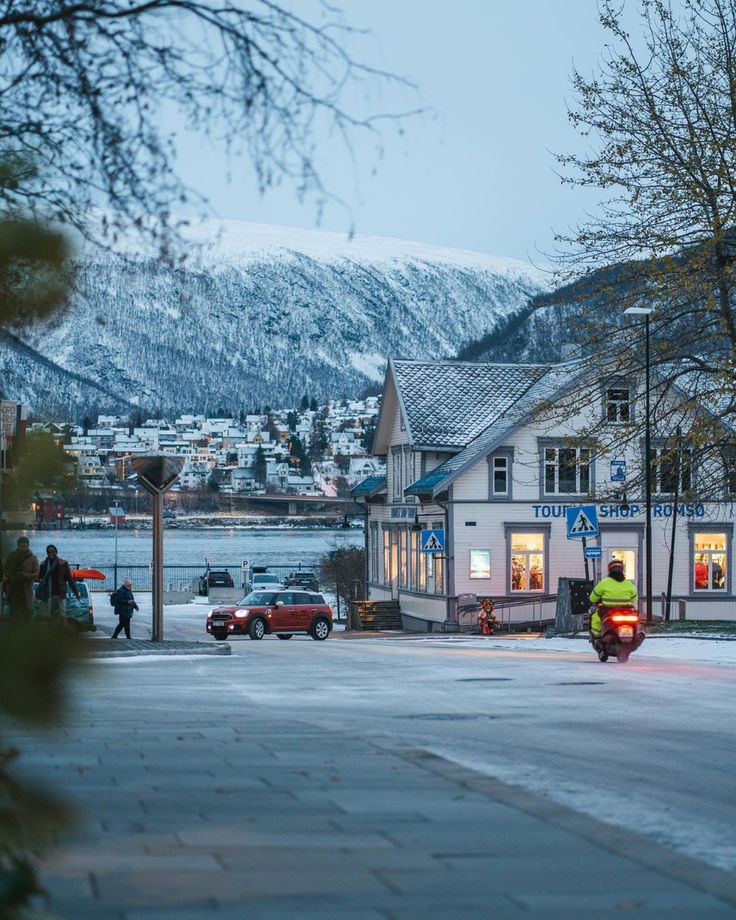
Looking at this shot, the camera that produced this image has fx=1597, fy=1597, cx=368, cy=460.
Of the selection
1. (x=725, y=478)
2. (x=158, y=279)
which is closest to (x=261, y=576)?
(x=725, y=478)

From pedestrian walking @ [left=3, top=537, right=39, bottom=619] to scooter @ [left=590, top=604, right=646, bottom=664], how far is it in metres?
23.0

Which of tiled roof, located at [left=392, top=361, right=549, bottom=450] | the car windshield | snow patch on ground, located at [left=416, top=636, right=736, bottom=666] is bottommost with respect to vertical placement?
snow patch on ground, located at [left=416, top=636, right=736, bottom=666]

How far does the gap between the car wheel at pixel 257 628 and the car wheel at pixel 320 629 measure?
1491mm

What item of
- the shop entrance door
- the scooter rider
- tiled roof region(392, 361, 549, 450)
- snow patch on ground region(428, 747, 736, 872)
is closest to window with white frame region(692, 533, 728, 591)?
tiled roof region(392, 361, 549, 450)

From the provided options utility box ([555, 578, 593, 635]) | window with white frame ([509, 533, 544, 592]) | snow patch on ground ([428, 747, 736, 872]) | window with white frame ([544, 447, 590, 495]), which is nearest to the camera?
snow patch on ground ([428, 747, 736, 872])

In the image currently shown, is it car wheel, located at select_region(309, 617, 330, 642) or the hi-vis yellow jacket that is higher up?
the hi-vis yellow jacket

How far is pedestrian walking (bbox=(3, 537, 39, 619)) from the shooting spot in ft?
11.0

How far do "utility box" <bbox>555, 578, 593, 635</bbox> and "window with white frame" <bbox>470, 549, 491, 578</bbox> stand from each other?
36.7 feet

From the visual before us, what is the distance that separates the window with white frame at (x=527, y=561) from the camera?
185 feet

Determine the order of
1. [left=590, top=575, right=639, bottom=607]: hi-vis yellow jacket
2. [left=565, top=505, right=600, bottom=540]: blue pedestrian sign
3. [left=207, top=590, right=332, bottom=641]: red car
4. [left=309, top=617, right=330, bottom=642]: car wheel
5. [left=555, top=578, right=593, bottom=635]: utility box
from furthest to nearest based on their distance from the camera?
1. [left=309, top=617, right=330, bottom=642]: car wheel
2. [left=207, top=590, right=332, bottom=641]: red car
3. [left=555, top=578, right=593, bottom=635]: utility box
4. [left=565, top=505, right=600, bottom=540]: blue pedestrian sign
5. [left=590, top=575, right=639, bottom=607]: hi-vis yellow jacket

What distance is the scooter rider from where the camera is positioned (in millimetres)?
26328

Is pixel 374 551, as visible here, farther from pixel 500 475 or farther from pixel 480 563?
pixel 500 475

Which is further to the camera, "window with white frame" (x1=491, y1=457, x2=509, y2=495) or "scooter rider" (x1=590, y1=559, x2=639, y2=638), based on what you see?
"window with white frame" (x1=491, y1=457, x2=509, y2=495)

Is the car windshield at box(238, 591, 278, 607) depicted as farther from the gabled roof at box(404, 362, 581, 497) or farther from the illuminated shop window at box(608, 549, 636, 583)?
the illuminated shop window at box(608, 549, 636, 583)
